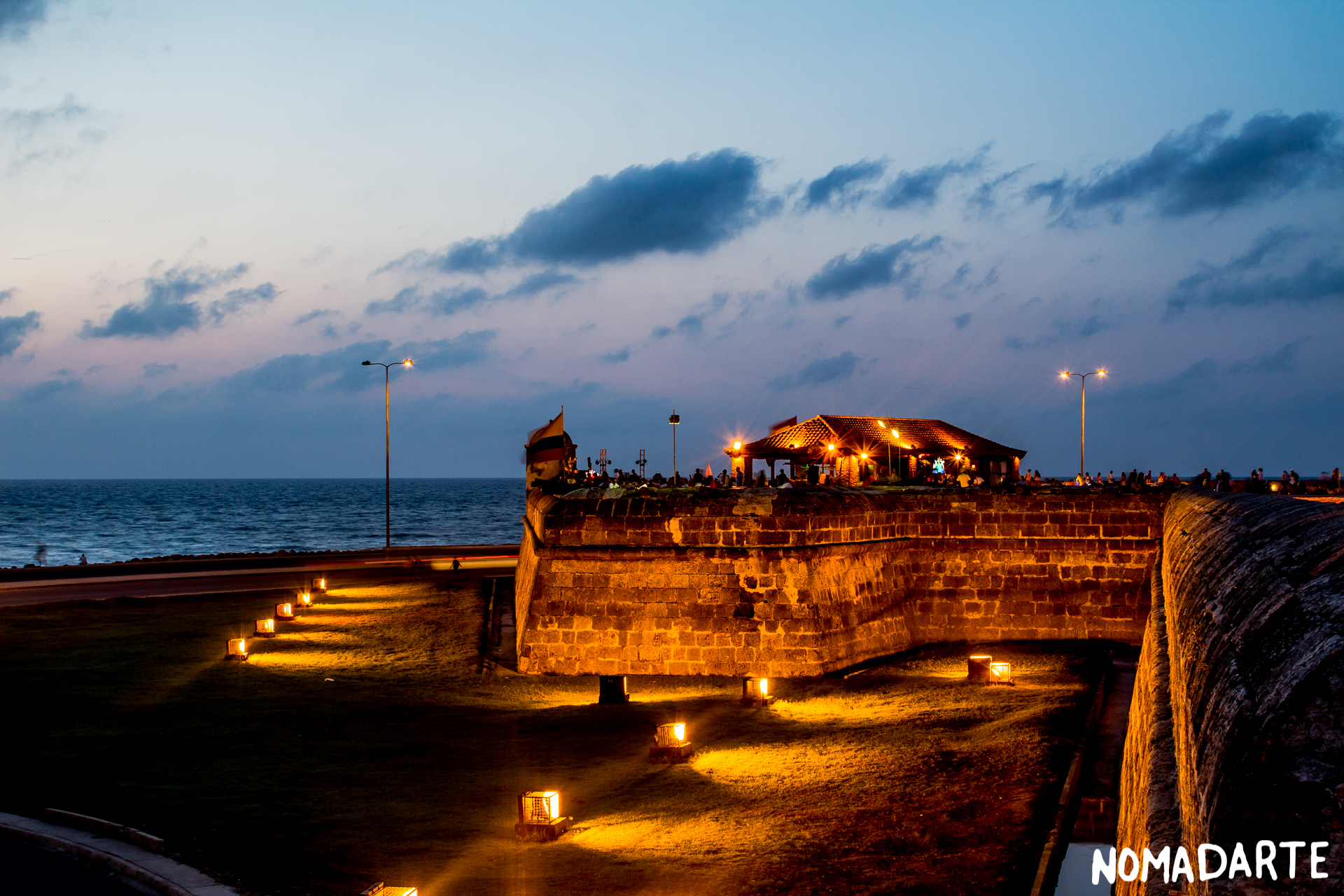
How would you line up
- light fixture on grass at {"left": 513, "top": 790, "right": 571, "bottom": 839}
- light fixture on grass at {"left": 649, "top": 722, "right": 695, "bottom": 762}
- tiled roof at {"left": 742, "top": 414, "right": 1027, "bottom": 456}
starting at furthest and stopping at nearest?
tiled roof at {"left": 742, "top": 414, "right": 1027, "bottom": 456} < light fixture on grass at {"left": 649, "top": 722, "right": 695, "bottom": 762} < light fixture on grass at {"left": 513, "top": 790, "right": 571, "bottom": 839}

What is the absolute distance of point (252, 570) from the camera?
34.1 meters

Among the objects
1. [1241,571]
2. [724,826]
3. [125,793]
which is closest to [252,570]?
[125,793]

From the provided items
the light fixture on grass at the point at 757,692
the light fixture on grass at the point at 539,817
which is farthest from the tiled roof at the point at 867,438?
the light fixture on grass at the point at 539,817

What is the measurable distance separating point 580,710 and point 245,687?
6.36m

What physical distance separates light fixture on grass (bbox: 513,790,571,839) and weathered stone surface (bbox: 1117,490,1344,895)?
6.59 metres

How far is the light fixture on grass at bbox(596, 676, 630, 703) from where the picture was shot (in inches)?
615

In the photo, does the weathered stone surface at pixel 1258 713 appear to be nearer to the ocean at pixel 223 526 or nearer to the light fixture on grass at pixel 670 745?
the light fixture on grass at pixel 670 745

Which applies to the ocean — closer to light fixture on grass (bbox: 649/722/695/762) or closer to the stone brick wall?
the stone brick wall

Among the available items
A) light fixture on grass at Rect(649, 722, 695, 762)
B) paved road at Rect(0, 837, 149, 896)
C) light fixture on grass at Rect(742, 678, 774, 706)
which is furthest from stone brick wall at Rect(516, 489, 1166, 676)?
paved road at Rect(0, 837, 149, 896)

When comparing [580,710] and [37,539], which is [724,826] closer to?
[580,710]

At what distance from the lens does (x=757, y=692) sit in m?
15.5

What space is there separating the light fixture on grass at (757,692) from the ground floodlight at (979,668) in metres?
3.70

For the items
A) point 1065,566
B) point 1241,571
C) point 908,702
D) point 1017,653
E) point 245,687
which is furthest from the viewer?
point 1065,566

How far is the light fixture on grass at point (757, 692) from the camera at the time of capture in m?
15.4
